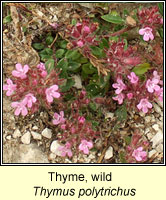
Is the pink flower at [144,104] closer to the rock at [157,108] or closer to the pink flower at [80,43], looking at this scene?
the rock at [157,108]

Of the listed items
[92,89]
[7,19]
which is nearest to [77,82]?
[92,89]

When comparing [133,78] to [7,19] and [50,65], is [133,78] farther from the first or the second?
[7,19]

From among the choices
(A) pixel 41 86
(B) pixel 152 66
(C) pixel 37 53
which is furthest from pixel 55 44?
(B) pixel 152 66

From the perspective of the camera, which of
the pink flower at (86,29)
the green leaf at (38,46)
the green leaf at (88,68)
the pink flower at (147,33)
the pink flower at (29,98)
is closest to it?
the pink flower at (29,98)

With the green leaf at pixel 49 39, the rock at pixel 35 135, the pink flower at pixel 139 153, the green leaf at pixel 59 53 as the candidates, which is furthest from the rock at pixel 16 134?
the pink flower at pixel 139 153

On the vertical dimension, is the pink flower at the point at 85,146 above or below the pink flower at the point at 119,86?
below

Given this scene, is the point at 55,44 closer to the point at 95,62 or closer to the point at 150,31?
the point at 95,62
